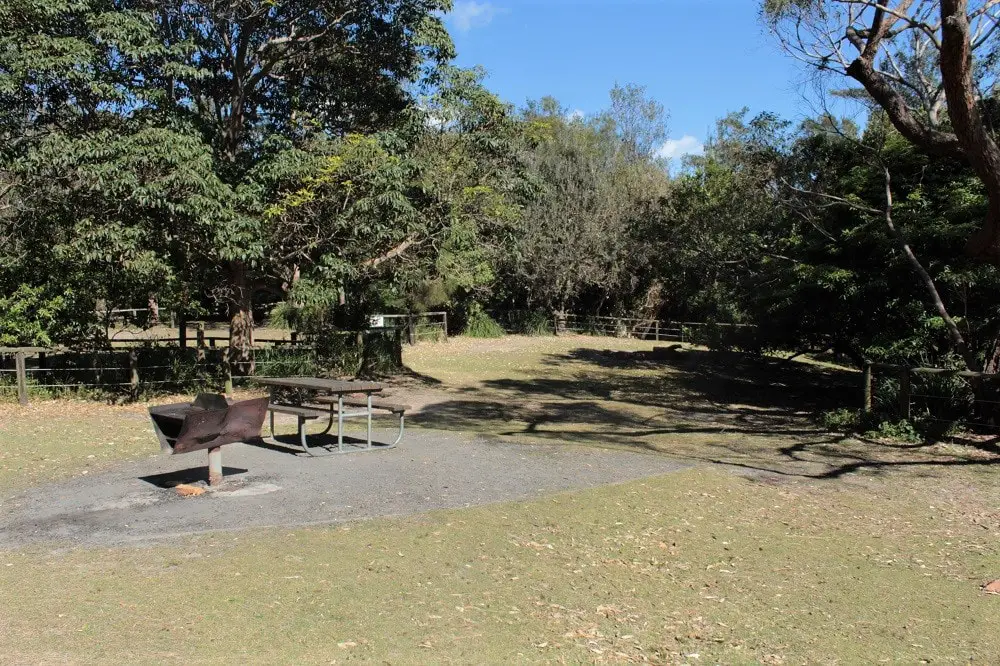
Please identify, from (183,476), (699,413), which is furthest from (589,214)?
(183,476)

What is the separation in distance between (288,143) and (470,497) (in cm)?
900

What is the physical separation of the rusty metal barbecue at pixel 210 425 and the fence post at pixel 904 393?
900cm

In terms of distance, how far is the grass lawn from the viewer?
3.95 metres

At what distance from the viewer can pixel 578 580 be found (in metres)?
5.04

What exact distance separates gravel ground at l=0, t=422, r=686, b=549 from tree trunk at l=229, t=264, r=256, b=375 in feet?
19.6

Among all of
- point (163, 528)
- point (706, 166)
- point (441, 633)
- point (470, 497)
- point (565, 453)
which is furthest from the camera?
point (706, 166)

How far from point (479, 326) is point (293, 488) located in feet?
88.4

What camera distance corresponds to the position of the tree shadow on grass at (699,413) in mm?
9781

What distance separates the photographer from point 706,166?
1080 inches

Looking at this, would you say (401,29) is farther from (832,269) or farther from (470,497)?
(470,497)

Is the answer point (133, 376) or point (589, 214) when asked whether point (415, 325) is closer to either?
point (589, 214)

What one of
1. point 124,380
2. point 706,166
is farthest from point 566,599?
point 706,166

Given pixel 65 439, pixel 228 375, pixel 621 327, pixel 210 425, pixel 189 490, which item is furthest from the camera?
pixel 621 327

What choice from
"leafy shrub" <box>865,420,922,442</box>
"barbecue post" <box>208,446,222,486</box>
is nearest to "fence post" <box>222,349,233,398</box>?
"barbecue post" <box>208,446,222,486</box>
